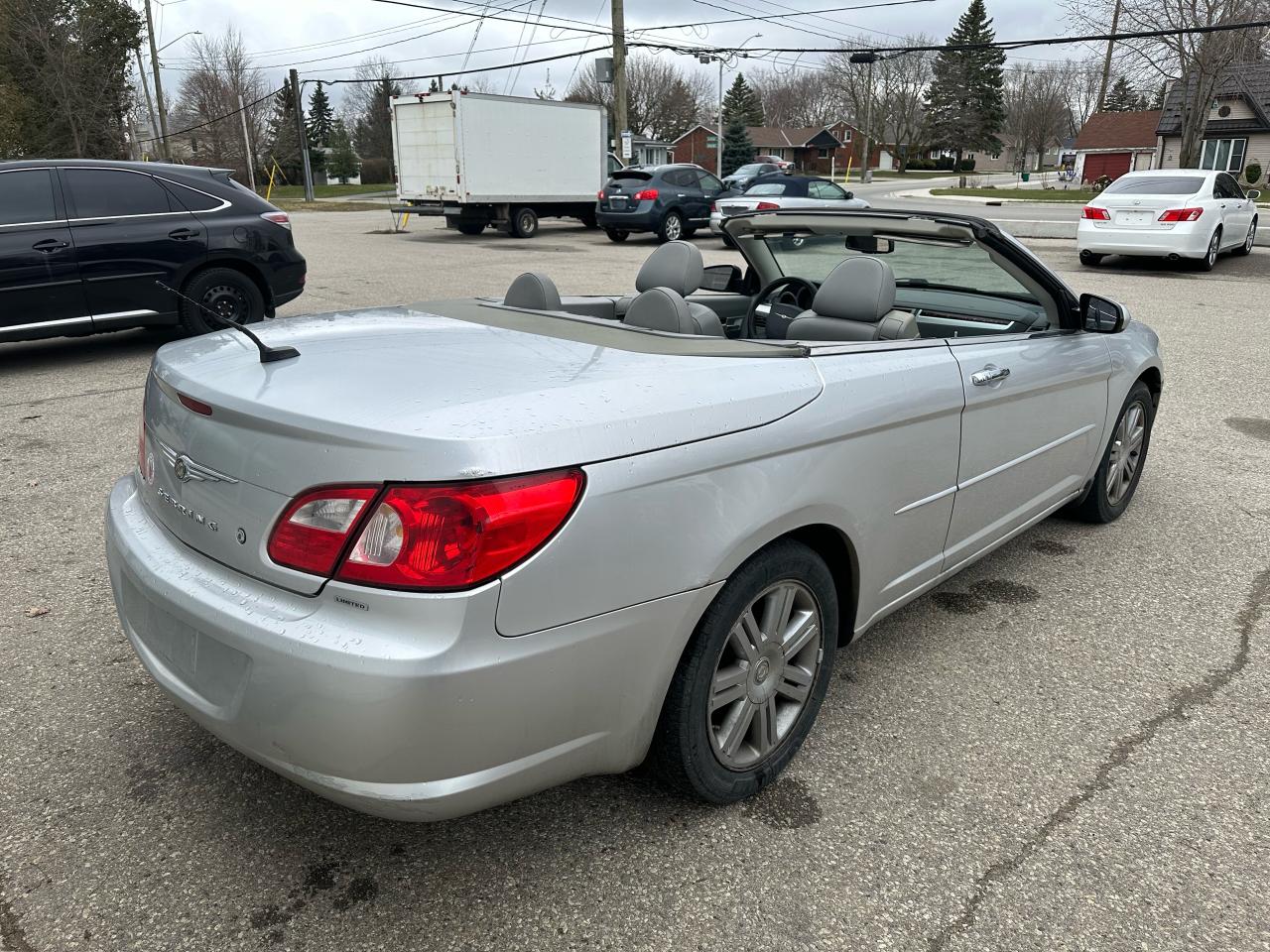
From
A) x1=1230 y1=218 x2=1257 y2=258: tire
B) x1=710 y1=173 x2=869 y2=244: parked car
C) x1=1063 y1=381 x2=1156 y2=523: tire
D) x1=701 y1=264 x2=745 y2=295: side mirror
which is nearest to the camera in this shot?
x1=1063 y1=381 x2=1156 y2=523: tire

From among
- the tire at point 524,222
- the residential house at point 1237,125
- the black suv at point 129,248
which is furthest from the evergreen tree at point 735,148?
the black suv at point 129,248

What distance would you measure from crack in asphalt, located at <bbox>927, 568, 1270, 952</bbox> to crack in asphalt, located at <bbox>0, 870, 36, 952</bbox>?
1.91m

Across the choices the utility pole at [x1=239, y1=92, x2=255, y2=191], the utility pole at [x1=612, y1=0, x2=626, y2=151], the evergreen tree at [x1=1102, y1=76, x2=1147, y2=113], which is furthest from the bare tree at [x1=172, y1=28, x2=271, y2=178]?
the evergreen tree at [x1=1102, y1=76, x2=1147, y2=113]

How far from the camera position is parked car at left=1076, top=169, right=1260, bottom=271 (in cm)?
1439

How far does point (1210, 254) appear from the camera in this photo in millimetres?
15062

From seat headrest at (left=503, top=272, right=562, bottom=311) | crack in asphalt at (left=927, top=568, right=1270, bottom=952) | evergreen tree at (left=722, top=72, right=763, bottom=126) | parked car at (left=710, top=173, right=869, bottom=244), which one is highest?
evergreen tree at (left=722, top=72, right=763, bottom=126)

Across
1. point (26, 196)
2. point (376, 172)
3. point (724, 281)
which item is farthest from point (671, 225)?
point (376, 172)

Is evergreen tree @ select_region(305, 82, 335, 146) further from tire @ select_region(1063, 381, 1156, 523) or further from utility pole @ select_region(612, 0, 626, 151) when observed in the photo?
tire @ select_region(1063, 381, 1156, 523)

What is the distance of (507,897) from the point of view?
6.98ft

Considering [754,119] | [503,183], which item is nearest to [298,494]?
[503,183]

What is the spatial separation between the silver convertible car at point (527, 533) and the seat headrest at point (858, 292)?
0.06 ft

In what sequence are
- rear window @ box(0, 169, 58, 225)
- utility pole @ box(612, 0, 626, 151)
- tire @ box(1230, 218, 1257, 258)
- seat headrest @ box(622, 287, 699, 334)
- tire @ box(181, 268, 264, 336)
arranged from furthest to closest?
1. utility pole @ box(612, 0, 626, 151)
2. tire @ box(1230, 218, 1257, 258)
3. tire @ box(181, 268, 264, 336)
4. rear window @ box(0, 169, 58, 225)
5. seat headrest @ box(622, 287, 699, 334)

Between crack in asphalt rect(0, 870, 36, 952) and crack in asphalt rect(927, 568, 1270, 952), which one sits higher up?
crack in asphalt rect(0, 870, 36, 952)

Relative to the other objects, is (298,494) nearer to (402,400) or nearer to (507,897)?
(402,400)
